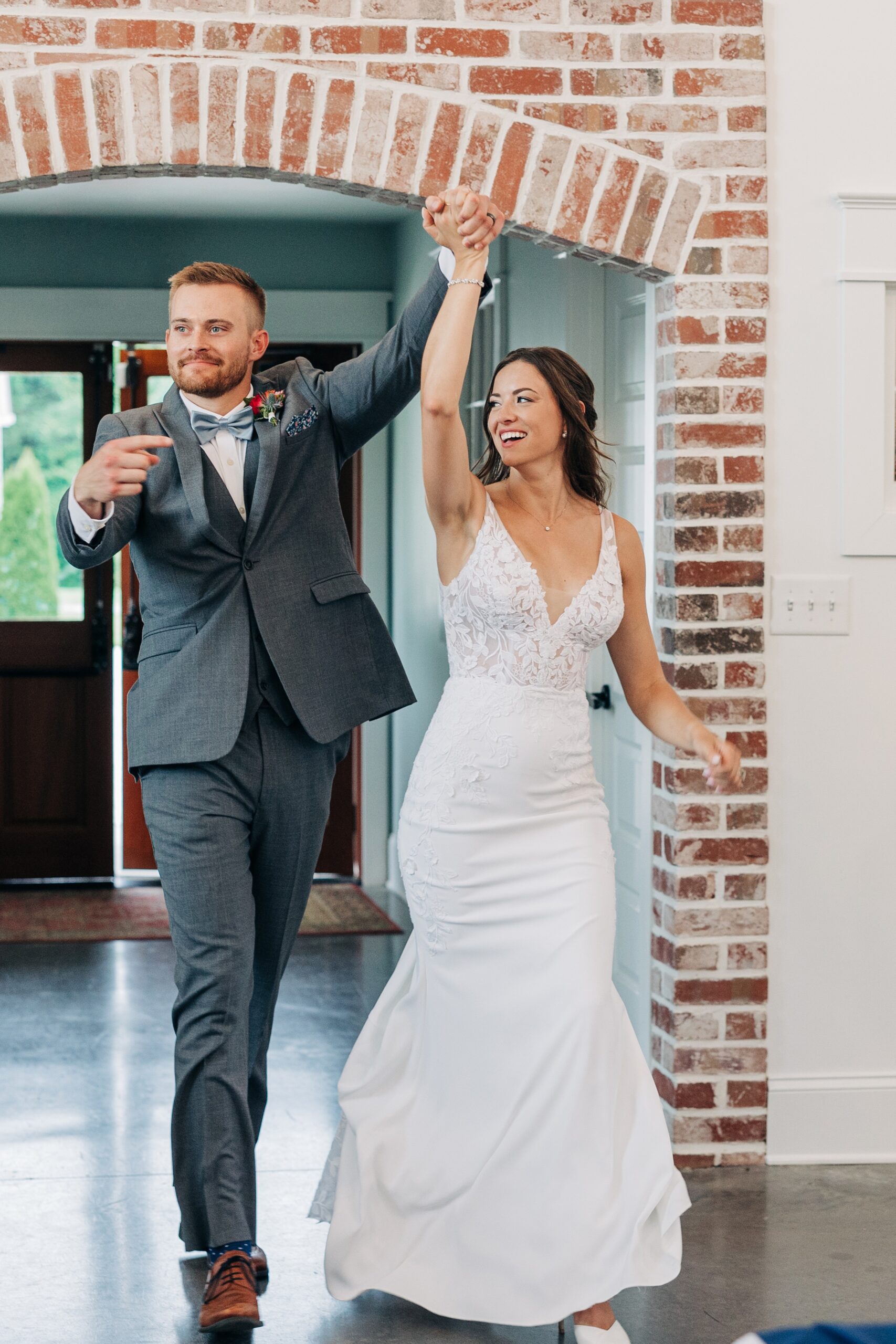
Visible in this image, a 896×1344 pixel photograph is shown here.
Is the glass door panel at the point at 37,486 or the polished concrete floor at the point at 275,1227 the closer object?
the polished concrete floor at the point at 275,1227

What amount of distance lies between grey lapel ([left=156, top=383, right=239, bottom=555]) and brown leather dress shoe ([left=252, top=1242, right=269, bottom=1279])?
1.37 m

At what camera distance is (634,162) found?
11.9ft

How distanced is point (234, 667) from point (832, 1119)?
6.39 ft

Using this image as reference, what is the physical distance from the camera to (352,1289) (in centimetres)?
288

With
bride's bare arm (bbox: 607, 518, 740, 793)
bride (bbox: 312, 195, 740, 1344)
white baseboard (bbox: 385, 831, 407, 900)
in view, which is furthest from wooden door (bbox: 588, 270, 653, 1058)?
white baseboard (bbox: 385, 831, 407, 900)

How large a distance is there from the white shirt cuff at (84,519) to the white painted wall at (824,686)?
5.60ft

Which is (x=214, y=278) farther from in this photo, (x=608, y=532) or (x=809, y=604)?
(x=809, y=604)

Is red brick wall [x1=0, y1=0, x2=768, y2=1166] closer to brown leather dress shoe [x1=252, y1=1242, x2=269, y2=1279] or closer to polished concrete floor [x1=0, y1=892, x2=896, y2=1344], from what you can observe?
polished concrete floor [x1=0, y1=892, x2=896, y2=1344]

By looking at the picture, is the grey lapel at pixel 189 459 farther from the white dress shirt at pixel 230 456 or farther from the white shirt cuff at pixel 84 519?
the white shirt cuff at pixel 84 519

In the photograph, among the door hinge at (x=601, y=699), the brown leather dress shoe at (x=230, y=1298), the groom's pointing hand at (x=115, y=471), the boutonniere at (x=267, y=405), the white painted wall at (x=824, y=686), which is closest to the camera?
the groom's pointing hand at (x=115, y=471)

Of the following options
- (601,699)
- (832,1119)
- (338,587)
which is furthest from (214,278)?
(832,1119)

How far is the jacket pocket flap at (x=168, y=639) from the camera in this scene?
2.93 m

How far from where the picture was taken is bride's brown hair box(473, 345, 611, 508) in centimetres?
297

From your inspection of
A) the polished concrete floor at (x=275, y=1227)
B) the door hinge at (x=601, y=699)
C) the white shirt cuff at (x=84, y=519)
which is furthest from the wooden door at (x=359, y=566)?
the white shirt cuff at (x=84, y=519)
